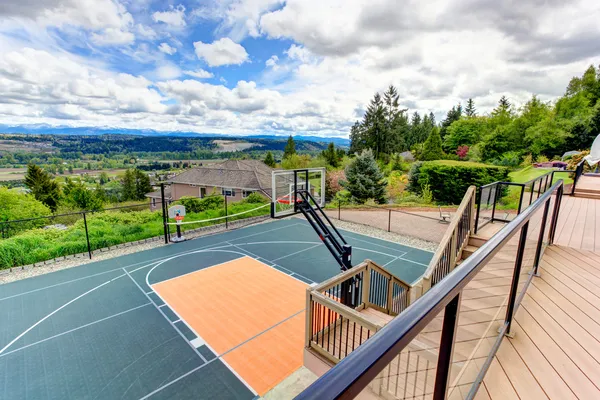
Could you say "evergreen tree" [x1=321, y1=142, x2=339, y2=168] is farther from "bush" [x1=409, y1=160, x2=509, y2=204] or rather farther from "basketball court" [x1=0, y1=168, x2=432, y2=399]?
"basketball court" [x1=0, y1=168, x2=432, y2=399]

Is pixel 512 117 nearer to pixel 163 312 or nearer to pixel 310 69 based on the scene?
pixel 310 69

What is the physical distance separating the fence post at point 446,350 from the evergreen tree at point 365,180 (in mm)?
19145

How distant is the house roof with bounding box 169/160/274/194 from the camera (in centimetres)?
2505

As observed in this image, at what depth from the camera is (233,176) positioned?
1042 inches

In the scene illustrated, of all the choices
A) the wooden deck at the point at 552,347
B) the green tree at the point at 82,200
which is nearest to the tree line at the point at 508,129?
the wooden deck at the point at 552,347

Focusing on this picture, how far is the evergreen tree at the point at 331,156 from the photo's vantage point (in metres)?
37.5

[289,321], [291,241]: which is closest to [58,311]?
[289,321]

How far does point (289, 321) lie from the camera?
6660 mm

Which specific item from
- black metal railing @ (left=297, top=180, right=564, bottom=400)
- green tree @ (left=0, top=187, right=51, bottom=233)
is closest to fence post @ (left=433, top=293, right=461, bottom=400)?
black metal railing @ (left=297, top=180, right=564, bottom=400)

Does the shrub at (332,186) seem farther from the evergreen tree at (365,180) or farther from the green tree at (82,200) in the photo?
the green tree at (82,200)

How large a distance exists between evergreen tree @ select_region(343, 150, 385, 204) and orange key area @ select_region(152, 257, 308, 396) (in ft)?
38.8

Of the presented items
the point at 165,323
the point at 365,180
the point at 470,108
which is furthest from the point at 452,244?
the point at 470,108

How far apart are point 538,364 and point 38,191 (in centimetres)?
4369

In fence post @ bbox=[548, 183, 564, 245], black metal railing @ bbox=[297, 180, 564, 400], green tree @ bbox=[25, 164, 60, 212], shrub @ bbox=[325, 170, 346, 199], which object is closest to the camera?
black metal railing @ bbox=[297, 180, 564, 400]
